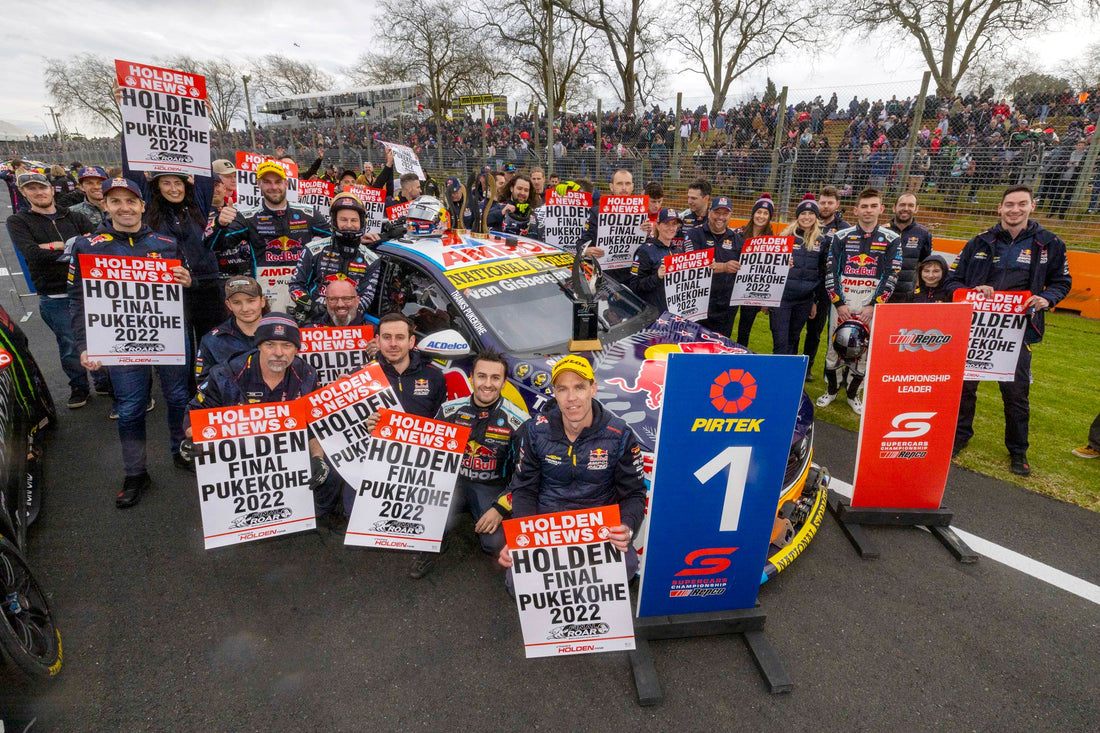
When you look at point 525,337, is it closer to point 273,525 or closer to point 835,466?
point 273,525

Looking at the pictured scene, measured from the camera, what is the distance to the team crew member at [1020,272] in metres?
4.36

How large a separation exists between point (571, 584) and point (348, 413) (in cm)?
173

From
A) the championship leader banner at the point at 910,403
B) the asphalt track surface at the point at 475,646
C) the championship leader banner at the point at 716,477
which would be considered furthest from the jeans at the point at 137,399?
the championship leader banner at the point at 910,403

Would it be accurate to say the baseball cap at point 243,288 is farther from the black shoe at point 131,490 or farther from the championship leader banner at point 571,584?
the championship leader banner at point 571,584

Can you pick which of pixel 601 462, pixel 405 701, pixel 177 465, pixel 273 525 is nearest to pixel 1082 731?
pixel 601 462

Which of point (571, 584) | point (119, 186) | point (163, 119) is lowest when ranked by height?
point (571, 584)

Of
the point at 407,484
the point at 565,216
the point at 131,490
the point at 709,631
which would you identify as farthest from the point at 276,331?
the point at 565,216

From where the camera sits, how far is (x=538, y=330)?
3.96 metres

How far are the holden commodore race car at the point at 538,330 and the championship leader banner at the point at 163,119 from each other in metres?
1.73

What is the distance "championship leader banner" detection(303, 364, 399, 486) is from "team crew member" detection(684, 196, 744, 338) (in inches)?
134

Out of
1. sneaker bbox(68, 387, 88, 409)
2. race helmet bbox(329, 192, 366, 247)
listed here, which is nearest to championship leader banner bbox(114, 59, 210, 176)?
race helmet bbox(329, 192, 366, 247)

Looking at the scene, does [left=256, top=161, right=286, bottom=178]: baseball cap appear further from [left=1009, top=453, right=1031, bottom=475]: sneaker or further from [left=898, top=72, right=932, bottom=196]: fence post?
[left=898, top=72, right=932, bottom=196]: fence post

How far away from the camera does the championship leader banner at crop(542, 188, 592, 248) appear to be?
6934mm

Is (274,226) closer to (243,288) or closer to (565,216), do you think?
(243,288)
